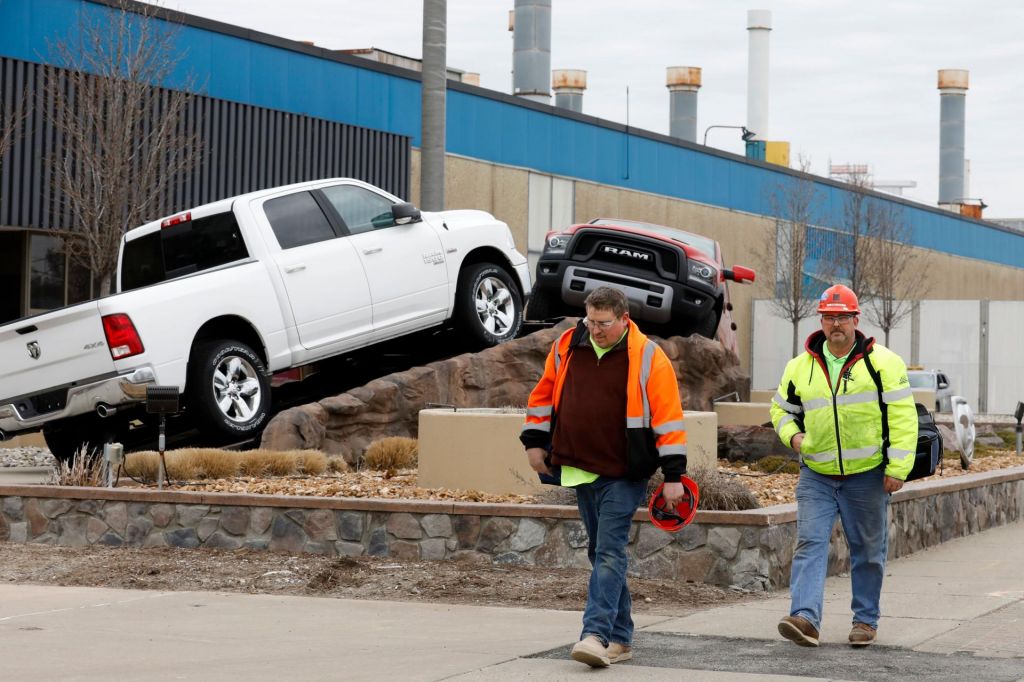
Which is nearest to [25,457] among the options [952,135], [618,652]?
[618,652]

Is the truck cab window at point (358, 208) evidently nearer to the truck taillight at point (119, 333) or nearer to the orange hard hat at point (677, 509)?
the truck taillight at point (119, 333)

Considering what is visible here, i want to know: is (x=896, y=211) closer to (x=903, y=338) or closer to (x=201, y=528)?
(x=903, y=338)

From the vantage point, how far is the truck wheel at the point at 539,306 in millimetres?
17328

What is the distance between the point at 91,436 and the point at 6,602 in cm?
528

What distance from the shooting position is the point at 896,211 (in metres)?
53.2

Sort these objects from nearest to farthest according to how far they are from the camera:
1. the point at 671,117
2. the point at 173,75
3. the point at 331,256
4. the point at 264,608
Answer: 1. the point at 264,608
2. the point at 331,256
3. the point at 173,75
4. the point at 671,117

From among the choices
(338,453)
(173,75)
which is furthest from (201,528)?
(173,75)

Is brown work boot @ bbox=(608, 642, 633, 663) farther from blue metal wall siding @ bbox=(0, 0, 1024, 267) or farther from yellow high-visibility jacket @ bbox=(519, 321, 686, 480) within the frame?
blue metal wall siding @ bbox=(0, 0, 1024, 267)

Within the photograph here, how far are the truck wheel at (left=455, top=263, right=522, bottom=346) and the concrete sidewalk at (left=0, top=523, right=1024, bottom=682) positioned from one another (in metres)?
6.23

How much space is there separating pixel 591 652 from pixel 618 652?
0.34 meters

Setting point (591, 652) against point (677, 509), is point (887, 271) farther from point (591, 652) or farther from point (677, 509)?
point (591, 652)

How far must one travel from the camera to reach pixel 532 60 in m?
50.6

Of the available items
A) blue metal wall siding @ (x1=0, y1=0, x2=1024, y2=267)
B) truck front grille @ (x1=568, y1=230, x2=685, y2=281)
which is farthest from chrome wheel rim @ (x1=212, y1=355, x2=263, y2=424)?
blue metal wall siding @ (x1=0, y1=0, x2=1024, y2=267)

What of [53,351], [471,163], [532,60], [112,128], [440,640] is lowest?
[440,640]
